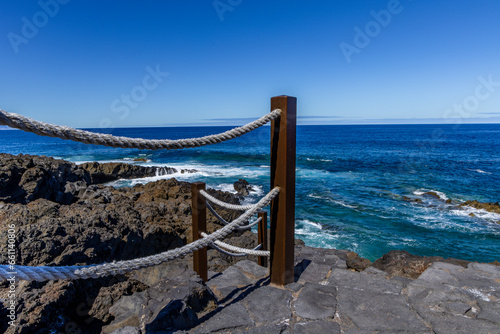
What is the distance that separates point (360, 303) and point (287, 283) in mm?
610

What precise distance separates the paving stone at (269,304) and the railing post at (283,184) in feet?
0.48

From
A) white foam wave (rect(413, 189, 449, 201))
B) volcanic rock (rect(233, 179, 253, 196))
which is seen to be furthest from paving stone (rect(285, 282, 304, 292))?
white foam wave (rect(413, 189, 449, 201))

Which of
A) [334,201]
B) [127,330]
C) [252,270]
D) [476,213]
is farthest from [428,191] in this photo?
[127,330]

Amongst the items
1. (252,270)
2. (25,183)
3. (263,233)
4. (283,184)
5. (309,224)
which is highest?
(283,184)

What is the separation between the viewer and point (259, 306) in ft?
7.23

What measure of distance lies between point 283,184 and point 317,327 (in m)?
1.04

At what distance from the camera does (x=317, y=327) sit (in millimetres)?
1962

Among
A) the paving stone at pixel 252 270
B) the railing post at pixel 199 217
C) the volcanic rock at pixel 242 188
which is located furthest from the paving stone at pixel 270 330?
the volcanic rock at pixel 242 188

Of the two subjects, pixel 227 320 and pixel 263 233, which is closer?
pixel 227 320

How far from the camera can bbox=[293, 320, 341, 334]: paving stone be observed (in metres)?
1.92

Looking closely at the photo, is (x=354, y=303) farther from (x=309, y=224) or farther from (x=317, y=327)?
(x=309, y=224)

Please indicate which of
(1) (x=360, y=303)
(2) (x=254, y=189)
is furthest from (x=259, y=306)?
(2) (x=254, y=189)

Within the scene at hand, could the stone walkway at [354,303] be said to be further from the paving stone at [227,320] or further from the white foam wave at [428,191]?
the white foam wave at [428,191]

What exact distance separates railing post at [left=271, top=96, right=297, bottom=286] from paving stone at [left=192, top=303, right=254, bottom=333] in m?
→ 0.52
